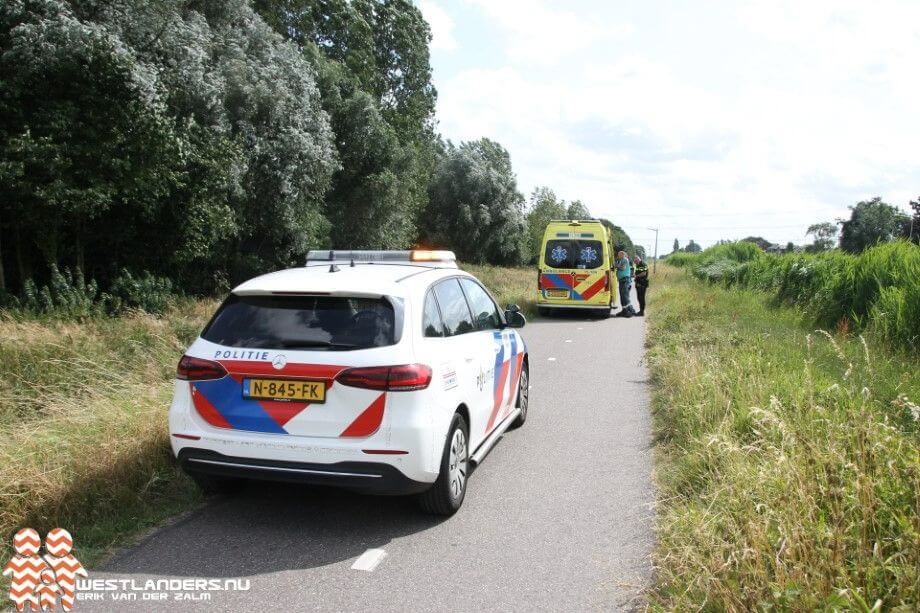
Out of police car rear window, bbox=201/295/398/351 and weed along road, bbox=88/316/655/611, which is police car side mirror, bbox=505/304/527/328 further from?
police car rear window, bbox=201/295/398/351

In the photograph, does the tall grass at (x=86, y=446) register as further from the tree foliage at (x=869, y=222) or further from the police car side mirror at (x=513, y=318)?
the tree foliage at (x=869, y=222)

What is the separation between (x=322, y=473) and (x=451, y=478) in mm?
927

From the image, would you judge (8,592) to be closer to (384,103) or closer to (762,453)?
(762,453)

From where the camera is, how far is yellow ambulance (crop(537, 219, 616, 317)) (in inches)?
656

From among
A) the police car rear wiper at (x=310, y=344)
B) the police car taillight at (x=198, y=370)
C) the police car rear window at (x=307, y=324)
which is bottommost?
the police car taillight at (x=198, y=370)

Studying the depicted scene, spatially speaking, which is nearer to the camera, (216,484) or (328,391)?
(328,391)

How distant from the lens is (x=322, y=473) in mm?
3922

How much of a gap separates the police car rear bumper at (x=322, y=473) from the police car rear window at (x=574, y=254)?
13196 mm

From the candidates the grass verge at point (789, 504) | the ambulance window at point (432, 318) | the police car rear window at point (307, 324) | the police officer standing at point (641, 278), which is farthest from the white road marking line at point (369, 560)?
the police officer standing at point (641, 278)

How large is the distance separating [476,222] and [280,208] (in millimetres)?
26707

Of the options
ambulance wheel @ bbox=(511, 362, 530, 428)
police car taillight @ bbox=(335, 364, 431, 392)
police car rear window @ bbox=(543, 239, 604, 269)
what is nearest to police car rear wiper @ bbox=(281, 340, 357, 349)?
police car taillight @ bbox=(335, 364, 431, 392)

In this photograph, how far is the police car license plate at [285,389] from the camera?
3.94 m

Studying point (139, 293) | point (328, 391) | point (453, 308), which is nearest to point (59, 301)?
point (139, 293)

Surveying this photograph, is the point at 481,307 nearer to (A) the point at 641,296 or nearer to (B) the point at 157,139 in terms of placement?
(B) the point at 157,139
